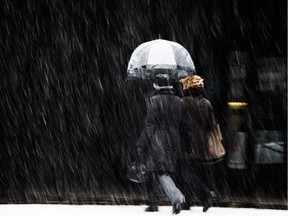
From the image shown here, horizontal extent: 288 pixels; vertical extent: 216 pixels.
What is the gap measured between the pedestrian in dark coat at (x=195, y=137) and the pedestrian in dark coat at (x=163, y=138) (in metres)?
0.29

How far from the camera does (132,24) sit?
515 inches

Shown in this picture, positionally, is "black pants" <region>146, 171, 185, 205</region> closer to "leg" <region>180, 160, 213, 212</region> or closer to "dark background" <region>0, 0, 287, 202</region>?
"leg" <region>180, 160, 213, 212</region>

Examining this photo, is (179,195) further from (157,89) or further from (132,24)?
(132,24)

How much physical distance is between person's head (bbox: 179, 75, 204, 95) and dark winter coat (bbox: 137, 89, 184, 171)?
0.51m

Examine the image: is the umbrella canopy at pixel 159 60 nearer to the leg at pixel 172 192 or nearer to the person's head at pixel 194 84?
the person's head at pixel 194 84

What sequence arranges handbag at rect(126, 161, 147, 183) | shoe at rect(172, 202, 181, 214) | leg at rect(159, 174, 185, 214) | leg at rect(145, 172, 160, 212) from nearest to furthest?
leg at rect(159, 174, 185, 214)
shoe at rect(172, 202, 181, 214)
leg at rect(145, 172, 160, 212)
handbag at rect(126, 161, 147, 183)

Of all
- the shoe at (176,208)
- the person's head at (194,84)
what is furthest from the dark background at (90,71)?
the shoe at (176,208)

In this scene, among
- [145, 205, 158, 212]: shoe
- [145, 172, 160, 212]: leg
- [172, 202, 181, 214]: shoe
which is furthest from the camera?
[145, 205, 158, 212]: shoe

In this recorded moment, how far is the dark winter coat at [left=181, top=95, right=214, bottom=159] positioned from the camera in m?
9.22

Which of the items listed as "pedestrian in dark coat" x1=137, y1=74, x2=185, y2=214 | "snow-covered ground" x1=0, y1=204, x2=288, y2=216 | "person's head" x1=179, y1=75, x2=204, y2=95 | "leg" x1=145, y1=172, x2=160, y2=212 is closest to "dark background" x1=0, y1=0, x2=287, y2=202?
"snow-covered ground" x1=0, y1=204, x2=288, y2=216

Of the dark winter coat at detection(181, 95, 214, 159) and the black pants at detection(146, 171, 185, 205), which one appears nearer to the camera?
the black pants at detection(146, 171, 185, 205)

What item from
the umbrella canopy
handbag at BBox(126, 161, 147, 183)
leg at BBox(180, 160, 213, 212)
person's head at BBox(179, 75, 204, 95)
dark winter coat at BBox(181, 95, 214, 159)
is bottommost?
leg at BBox(180, 160, 213, 212)

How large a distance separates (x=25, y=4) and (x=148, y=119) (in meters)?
5.33

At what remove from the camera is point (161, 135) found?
8680mm
